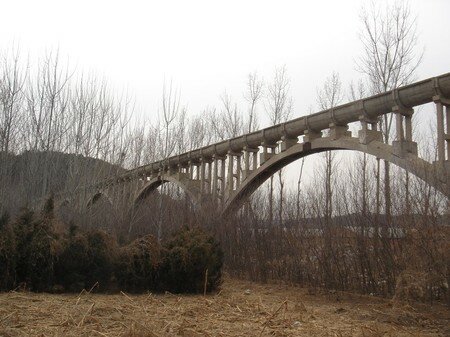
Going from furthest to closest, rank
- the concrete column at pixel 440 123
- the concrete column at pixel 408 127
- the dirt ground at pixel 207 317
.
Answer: the concrete column at pixel 408 127, the concrete column at pixel 440 123, the dirt ground at pixel 207 317

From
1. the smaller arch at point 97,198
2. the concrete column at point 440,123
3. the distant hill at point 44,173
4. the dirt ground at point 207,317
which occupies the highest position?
the concrete column at point 440,123

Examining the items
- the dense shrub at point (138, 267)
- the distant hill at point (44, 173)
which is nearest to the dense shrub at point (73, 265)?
the dense shrub at point (138, 267)

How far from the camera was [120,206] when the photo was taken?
1452 cm

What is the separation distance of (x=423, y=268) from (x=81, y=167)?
1183 cm

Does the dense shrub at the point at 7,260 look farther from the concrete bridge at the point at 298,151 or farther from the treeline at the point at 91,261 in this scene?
the concrete bridge at the point at 298,151

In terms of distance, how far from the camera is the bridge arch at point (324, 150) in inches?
312

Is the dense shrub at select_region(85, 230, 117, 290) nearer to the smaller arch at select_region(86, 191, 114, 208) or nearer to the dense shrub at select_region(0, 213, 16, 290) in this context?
the dense shrub at select_region(0, 213, 16, 290)

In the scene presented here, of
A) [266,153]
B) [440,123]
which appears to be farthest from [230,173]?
[440,123]

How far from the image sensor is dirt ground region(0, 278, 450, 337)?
5.20 m

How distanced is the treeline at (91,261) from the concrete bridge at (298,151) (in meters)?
4.14

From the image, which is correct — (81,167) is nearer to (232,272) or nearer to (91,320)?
(232,272)

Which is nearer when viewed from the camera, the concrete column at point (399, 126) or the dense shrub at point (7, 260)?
the dense shrub at point (7, 260)

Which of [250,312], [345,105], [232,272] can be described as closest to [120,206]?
[232,272]

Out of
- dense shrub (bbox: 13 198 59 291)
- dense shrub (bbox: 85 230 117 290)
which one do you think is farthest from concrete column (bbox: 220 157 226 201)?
dense shrub (bbox: 13 198 59 291)
